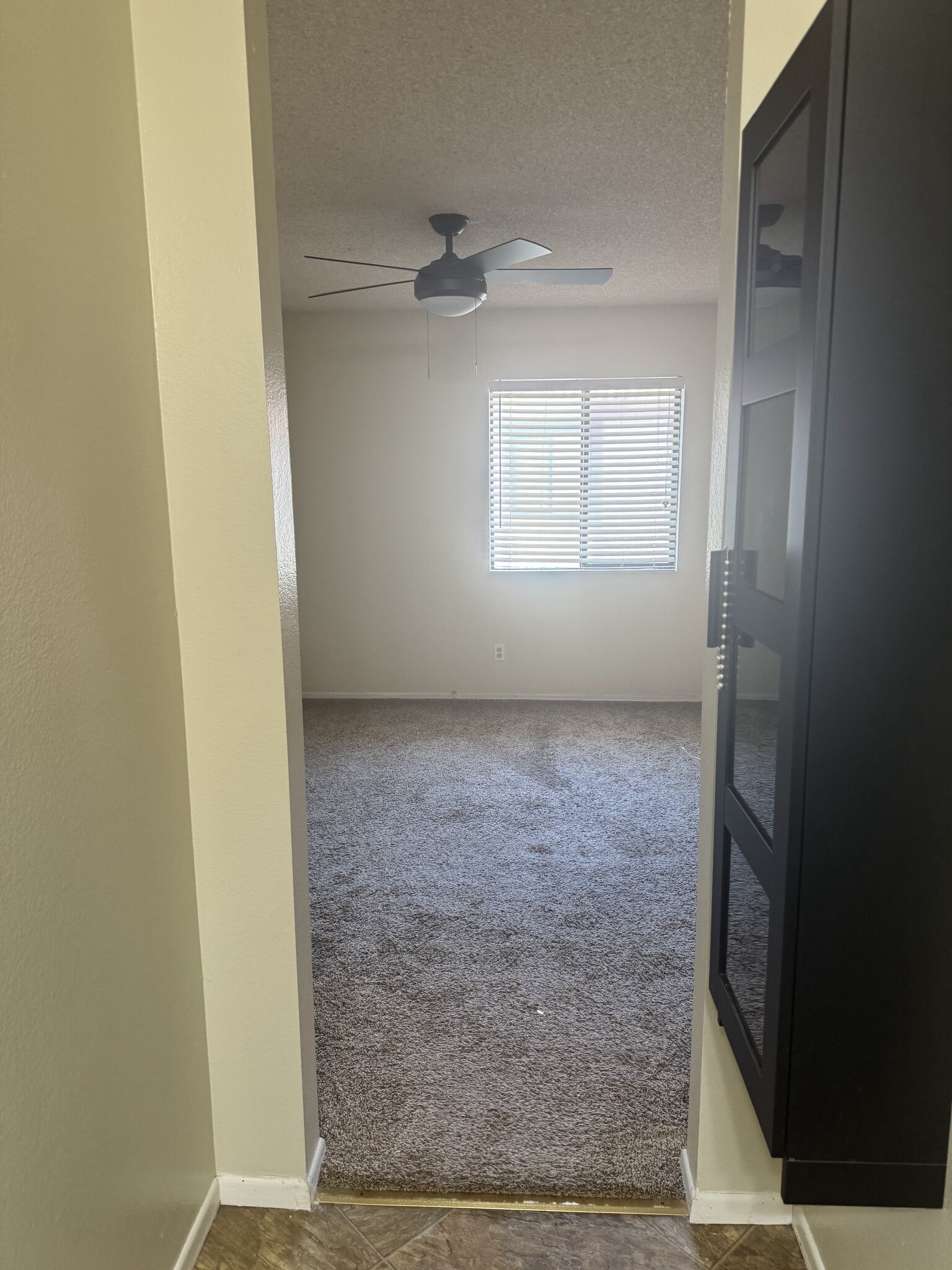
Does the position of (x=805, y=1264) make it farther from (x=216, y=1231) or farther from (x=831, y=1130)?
(x=216, y=1231)

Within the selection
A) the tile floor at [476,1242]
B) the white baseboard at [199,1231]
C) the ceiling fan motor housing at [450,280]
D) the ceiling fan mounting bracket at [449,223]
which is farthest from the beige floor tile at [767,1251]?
the ceiling fan mounting bracket at [449,223]

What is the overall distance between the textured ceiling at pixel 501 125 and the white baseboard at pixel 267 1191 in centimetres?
261

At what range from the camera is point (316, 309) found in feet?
17.7

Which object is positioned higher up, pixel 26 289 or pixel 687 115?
pixel 687 115

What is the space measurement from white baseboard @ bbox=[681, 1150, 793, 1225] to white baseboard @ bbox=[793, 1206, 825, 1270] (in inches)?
0.8

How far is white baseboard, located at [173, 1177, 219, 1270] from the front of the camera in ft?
5.12

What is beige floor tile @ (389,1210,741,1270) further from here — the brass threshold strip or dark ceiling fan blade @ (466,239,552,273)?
dark ceiling fan blade @ (466,239,552,273)

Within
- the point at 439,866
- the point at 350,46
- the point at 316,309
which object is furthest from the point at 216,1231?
the point at 316,309

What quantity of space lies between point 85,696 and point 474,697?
464 cm

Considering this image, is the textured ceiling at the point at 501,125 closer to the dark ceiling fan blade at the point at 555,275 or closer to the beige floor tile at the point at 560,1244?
the dark ceiling fan blade at the point at 555,275

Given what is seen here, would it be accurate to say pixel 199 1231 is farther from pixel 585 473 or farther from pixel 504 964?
pixel 585 473

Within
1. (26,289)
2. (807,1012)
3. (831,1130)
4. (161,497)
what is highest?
(26,289)

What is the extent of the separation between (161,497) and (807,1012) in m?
1.32

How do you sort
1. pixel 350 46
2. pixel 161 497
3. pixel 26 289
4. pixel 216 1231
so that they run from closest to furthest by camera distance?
pixel 26 289 < pixel 161 497 < pixel 216 1231 < pixel 350 46
